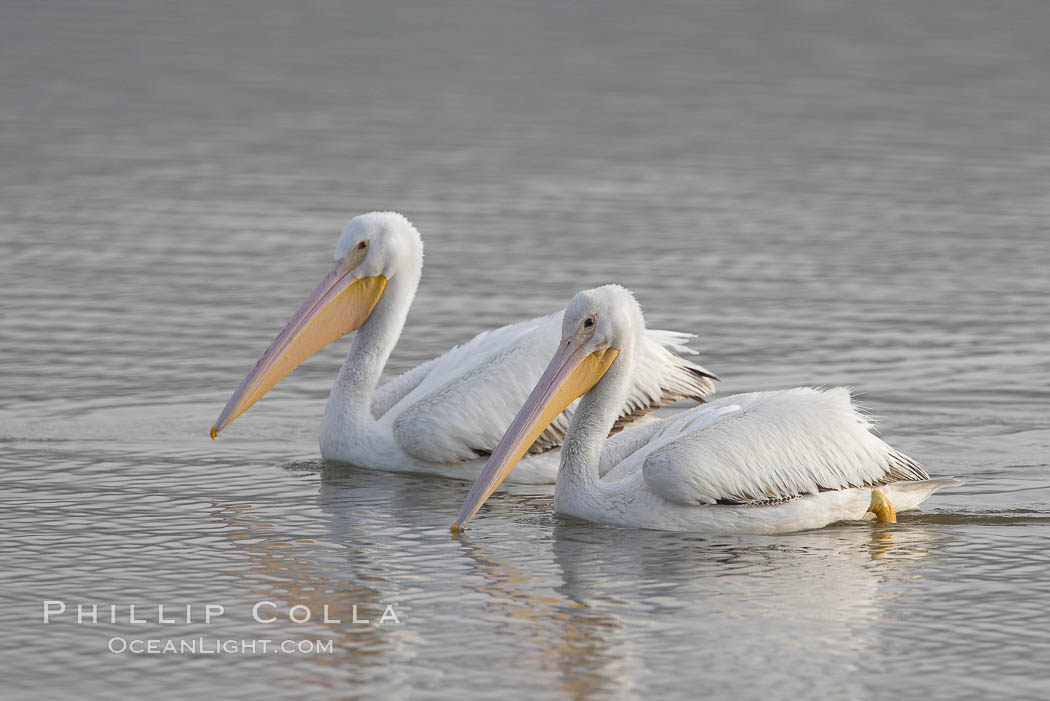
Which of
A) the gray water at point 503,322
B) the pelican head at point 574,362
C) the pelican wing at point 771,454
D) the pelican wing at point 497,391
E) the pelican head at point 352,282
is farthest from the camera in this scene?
the pelican head at point 352,282

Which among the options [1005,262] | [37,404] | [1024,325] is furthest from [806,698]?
[1005,262]

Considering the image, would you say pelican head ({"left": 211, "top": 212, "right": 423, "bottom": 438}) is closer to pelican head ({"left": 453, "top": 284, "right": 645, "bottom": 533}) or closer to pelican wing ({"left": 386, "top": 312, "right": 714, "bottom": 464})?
pelican wing ({"left": 386, "top": 312, "right": 714, "bottom": 464})

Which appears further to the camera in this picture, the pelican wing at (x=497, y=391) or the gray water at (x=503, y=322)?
the pelican wing at (x=497, y=391)

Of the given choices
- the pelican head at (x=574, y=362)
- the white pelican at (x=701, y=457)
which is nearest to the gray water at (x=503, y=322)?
the white pelican at (x=701, y=457)

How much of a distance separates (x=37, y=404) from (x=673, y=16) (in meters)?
19.1

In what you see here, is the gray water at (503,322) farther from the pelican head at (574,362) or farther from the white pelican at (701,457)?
the pelican head at (574,362)

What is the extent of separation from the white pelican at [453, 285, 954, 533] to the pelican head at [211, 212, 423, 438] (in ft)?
4.51

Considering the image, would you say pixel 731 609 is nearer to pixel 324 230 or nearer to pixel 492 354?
pixel 492 354

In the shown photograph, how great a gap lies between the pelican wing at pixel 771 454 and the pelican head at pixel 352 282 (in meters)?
1.63

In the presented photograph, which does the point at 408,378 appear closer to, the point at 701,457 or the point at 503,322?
the point at 701,457

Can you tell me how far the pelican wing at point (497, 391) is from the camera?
25.0ft

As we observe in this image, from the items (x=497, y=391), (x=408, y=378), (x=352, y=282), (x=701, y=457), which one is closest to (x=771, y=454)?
(x=701, y=457)

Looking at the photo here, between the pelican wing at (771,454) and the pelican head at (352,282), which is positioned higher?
the pelican head at (352,282)

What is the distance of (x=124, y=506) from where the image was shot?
7.20 metres
